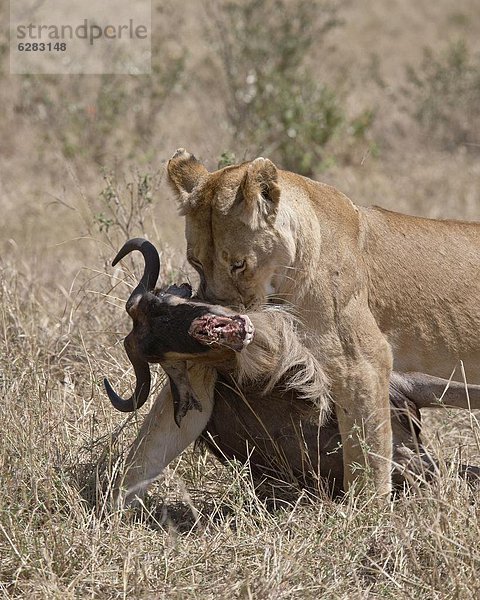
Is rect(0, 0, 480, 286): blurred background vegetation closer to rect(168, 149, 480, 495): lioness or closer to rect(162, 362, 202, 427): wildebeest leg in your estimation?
rect(168, 149, 480, 495): lioness

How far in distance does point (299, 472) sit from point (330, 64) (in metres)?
12.7

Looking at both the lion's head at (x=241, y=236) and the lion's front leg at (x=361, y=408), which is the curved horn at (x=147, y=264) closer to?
the lion's head at (x=241, y=236)

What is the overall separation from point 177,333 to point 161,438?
683 mm

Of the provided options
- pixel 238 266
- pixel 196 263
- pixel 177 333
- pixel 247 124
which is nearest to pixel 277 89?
pixel 247 124

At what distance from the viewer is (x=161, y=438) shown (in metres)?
4.60

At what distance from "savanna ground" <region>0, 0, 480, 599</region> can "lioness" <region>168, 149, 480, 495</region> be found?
35 cm

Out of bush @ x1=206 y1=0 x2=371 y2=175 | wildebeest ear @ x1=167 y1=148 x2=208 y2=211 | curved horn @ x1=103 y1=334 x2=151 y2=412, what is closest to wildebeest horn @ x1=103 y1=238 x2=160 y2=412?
curved horn @ x1=103 y1=334 x2=151 y2=412

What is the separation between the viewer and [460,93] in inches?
526

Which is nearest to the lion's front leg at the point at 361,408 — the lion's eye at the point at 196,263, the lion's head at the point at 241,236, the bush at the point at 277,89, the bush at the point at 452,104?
the lion's head at the point at 241,236

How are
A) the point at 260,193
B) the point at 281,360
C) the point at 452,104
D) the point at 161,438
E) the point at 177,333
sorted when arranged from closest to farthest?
the point at 177,333 → the point at 260,193 → the point at 281,360 → the point at 161,438 → the point at 452,104

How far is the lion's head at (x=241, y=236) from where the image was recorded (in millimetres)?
4242

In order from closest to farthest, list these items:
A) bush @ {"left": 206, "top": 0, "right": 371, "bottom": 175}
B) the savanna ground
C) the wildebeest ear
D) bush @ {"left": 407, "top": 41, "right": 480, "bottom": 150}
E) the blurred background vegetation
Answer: the savanna ground, the wildebeest ear, the blurred background vegetation, bush @ {"left": 206, "top": 0, "right": 371, "bottom": 175}, bush @ {"left": 407, "top": 41, "right": 480, "bottom": 150}

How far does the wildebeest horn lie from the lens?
14.4ft

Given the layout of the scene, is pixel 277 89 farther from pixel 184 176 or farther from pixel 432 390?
pixel 432 390
